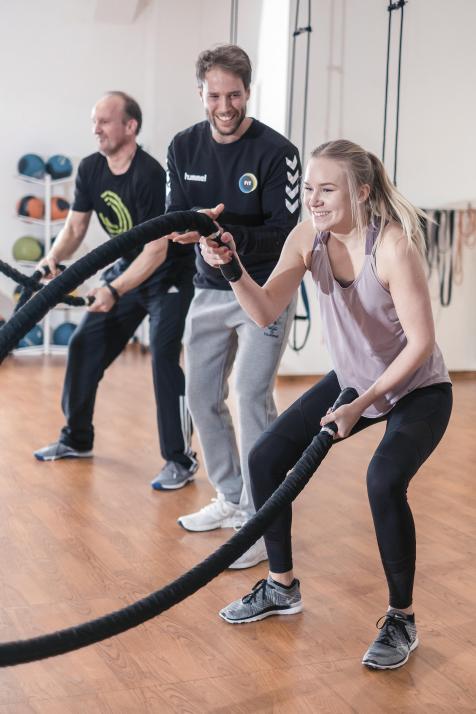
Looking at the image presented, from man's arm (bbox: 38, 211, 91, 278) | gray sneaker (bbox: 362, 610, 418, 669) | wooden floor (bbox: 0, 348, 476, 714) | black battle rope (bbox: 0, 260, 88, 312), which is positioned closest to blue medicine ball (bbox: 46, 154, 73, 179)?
wooden floor (bbox: 0, 348, 476, 714)

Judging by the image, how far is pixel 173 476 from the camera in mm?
3736

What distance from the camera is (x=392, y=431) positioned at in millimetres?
2221

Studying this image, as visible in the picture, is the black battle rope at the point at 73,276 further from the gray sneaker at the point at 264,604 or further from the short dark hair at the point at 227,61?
the gray sneaker at the point at 264,604

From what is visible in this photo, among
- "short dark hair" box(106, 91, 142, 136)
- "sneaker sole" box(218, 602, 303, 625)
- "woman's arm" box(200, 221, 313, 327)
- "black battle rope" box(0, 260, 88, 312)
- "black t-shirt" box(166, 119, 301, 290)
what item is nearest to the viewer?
"woman's arm" box(200, 221, 313, 327)

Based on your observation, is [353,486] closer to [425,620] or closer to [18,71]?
[425,620]

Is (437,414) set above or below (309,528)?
above

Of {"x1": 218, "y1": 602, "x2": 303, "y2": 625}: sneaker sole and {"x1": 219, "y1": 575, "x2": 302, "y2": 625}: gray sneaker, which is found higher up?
{"x1": 219, "y1": 575, "x2": 302, "y2": 625}: gray sneaker

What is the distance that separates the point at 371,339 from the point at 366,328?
0.03 m

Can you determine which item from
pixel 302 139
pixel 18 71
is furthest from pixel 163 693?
pixel 18 71

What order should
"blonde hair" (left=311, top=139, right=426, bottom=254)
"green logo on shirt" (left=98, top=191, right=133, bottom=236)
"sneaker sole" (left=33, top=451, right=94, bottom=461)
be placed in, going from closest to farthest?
"blonde hair" (left=311, top=139, right=426, bottom=254)
"green logo on shirt" (left=98, top=191, right=133, bottom=236)
"sneaker sole" (left=33, top=451, right=94, bottom=461)

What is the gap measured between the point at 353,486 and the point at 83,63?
5.25m

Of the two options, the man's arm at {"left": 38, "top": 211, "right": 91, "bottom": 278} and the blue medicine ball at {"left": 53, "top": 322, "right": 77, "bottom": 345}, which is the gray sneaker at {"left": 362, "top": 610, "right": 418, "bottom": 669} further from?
the blue medicine ball at {"left": 53, "top": 322, "right": 77, "bottom": 345}

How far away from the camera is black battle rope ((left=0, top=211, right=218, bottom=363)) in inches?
73.5

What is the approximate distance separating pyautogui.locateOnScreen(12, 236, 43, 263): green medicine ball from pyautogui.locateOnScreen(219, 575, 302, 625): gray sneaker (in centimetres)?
525
